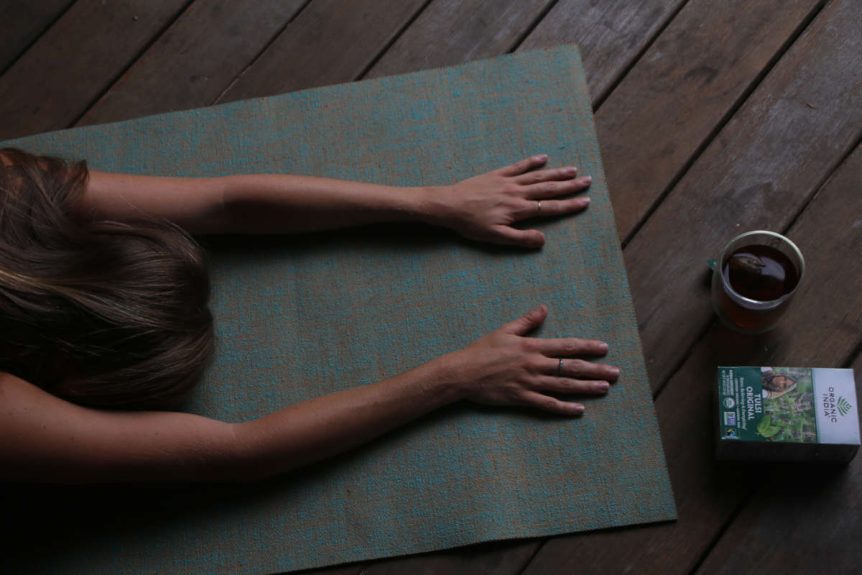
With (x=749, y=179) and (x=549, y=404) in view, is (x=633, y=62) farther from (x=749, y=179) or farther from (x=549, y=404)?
(x=549, y=404)

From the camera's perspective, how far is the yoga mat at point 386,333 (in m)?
1.08

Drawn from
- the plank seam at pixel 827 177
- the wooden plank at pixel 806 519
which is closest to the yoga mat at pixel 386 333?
the wooden plank at pixel 806 519

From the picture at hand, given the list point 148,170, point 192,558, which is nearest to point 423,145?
point 148,170

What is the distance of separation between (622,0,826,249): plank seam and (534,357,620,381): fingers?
0.20 m

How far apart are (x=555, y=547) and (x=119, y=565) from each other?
0.57 m

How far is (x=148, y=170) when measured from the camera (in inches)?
50.4

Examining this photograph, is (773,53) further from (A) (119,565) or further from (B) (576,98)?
(A) (119,565)

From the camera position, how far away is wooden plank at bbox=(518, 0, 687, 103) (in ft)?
4.21

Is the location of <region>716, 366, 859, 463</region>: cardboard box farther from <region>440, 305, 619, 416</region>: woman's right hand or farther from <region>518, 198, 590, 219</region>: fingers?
<region>518, 198, 590, 219</region>: fingers

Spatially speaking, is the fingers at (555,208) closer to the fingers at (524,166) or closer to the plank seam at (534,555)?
the fingers at (524,166)

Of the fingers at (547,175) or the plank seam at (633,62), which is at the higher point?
the plank seam at (633,62)

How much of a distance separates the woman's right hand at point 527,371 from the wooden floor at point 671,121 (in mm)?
103

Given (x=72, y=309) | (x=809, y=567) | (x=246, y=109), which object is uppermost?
(x=246, y=109)

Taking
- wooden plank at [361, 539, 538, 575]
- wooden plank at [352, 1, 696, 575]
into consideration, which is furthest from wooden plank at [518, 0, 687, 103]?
wooden plank at [361, 539, 538, 575]
